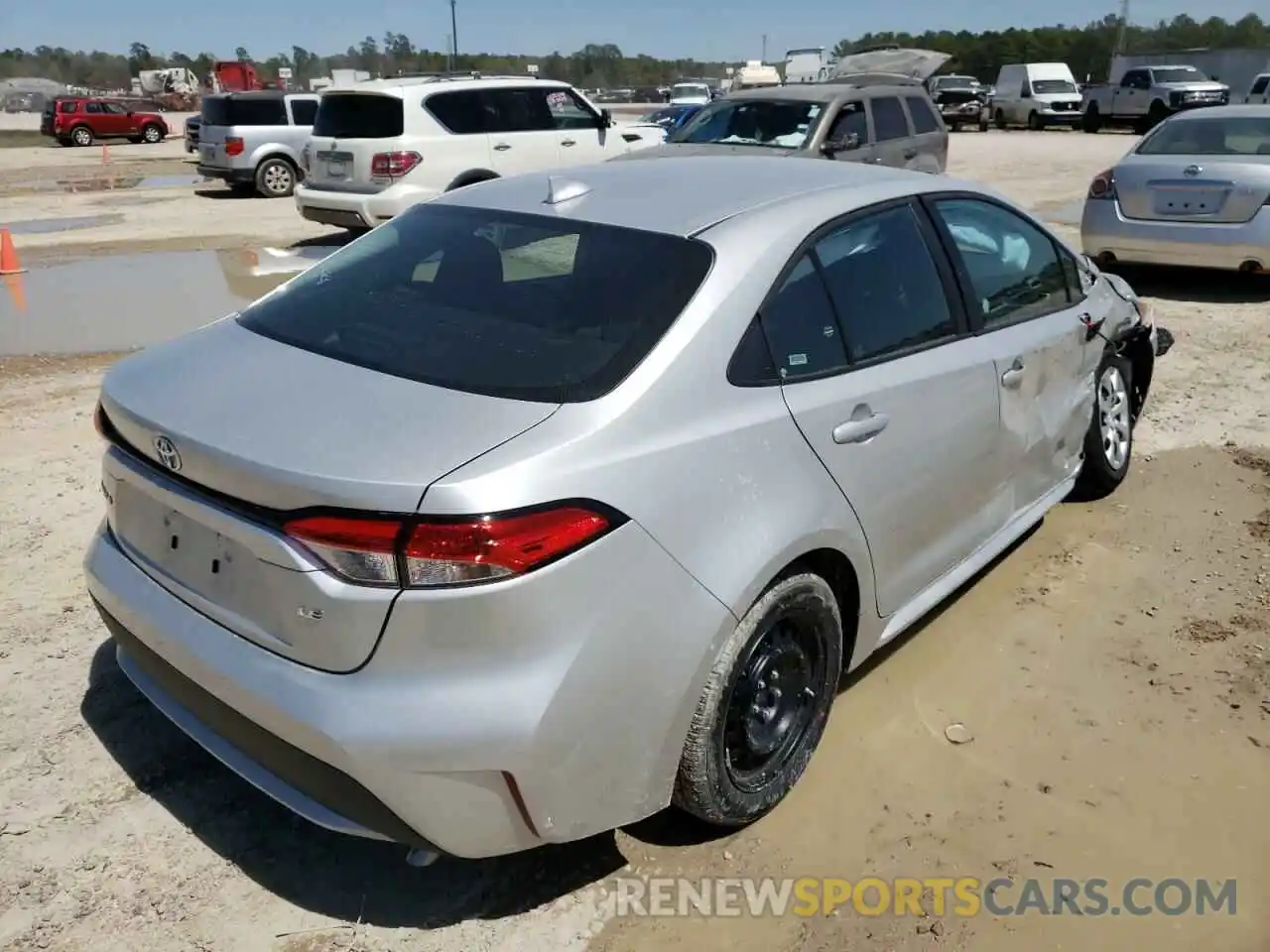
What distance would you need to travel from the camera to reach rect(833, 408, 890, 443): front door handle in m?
2.83

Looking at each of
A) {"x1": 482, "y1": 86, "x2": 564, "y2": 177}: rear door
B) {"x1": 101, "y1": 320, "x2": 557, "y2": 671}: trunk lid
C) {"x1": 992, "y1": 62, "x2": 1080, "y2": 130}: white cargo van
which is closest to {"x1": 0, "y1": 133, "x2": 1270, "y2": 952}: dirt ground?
{"x1": 101, "y1": 320, "x2": 557, "y2": 671}: trunk lid

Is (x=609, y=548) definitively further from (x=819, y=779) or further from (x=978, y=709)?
(x=978, y=709)

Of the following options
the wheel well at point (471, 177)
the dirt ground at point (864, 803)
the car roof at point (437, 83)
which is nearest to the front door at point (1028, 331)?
the dirt ground at point (864, 803)

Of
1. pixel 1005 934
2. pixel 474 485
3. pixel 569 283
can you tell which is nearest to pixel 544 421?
pixel 474 485

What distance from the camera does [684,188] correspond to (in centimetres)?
326

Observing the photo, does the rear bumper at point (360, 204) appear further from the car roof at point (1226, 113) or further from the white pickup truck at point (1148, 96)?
the white pickup truck at point (1148, 96)

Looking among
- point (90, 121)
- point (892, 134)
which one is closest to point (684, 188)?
point (892, 134)

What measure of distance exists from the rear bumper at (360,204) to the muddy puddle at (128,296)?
582 millimetres

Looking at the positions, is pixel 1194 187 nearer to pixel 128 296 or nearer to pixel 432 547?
pixel 432 547

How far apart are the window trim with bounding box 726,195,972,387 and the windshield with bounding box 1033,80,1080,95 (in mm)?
35148

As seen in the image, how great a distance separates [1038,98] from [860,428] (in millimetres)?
35681

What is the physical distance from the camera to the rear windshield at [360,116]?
11.3 metres

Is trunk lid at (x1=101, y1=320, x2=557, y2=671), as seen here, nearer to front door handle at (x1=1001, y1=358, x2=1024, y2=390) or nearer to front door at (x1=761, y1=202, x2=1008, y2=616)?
front door at (x1=761, y1=202, x2=1008, y2=616)

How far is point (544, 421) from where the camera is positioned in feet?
7.57
